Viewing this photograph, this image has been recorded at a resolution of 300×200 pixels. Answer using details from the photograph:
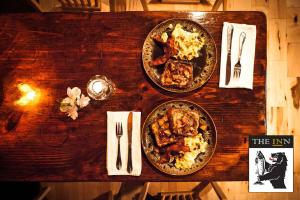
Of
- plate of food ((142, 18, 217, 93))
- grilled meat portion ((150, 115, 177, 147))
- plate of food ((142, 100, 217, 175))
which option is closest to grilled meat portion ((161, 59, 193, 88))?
plate of food ((142, 18, 217, 93))

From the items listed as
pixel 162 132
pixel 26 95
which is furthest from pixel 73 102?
pixel 162 132

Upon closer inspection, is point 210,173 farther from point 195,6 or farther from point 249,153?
point 195,6

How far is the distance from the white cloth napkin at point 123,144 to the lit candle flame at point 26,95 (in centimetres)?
51

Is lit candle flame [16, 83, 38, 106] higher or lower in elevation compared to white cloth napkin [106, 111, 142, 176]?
higher

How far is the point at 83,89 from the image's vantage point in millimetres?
1755

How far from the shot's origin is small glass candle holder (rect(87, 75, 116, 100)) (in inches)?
68.3

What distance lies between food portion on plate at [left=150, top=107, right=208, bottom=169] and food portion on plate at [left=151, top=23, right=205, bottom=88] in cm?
19

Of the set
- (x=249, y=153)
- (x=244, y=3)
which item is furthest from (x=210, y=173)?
(x=244, y=3)

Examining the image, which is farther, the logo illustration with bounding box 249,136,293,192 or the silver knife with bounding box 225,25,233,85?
the silver knife with bounding box 225,25,233,85

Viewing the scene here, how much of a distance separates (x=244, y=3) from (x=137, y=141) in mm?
1979

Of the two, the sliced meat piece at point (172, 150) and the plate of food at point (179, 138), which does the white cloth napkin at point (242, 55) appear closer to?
the plate of food at point (179, 138)

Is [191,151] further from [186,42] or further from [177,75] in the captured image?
[186,42]

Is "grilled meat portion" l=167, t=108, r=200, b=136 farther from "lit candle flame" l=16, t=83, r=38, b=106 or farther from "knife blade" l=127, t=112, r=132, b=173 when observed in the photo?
"lit candle flame" l=16, t=83, r=38, b=106

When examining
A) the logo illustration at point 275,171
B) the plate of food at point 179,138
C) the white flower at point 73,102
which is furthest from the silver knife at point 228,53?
the white flower at point 73,102
